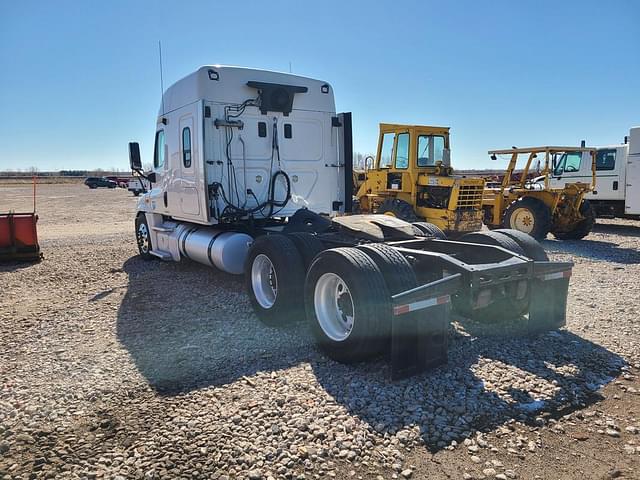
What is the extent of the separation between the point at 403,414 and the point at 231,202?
4.99 meters

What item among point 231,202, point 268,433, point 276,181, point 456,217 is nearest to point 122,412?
point 268,433

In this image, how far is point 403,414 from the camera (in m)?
3.46

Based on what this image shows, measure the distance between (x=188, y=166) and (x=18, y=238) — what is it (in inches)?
193

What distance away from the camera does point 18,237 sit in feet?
33.1

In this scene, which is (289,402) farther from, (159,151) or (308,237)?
(159,151)

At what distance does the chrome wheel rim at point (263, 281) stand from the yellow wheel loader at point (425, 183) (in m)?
6.48

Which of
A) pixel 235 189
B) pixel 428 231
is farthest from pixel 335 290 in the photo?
pixel 235 189

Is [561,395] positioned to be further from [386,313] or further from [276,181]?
[276,181]

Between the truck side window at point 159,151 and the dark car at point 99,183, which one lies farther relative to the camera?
the dark car at point 99,183

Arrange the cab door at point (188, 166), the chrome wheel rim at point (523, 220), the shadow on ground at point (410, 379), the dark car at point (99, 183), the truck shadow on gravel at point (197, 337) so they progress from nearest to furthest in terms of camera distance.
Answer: the shadow on ground at point (410, 379) → the truck shadow on gravel at point (197, 337) → the cab door at point (188, 166) → the chrome wheel rim at point (523, 220) → the dark car at point (99, 183)

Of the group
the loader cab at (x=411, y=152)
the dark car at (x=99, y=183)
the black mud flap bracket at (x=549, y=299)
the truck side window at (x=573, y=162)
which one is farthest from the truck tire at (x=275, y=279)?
the dark car at (x=99, y=183)

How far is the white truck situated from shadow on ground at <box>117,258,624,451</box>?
11.6 meters

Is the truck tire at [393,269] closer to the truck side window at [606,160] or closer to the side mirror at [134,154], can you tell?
the side mirror at [134,154]

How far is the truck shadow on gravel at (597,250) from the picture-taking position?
10042mm
